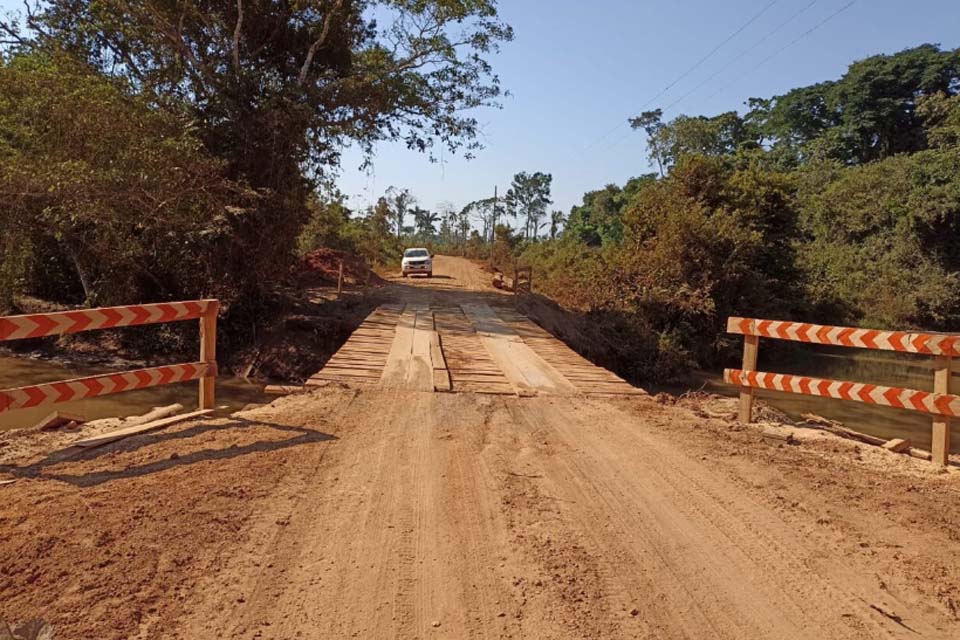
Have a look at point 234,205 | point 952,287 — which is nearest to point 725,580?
point 234,205

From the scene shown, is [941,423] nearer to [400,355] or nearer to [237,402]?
[400,355]

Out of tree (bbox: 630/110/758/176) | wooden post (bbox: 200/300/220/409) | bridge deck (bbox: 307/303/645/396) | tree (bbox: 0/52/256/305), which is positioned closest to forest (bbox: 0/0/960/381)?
tree (bbox: 0/52/256/305)

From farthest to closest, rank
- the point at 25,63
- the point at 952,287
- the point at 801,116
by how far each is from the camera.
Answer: the point at 801,116 < the point at 952,287 < the point at 25,63

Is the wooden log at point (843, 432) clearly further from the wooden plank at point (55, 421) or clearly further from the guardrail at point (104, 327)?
the wooden plank at point (55, 421)

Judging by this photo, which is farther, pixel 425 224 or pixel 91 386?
pixel 425 224

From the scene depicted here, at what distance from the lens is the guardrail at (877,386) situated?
223 inches

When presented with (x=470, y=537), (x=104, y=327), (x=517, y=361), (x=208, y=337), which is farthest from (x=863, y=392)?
(x=104, y=327)

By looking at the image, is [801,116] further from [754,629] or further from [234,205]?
[754,629]

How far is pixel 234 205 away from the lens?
52.2ft

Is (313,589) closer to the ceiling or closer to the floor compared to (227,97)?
closer to the floor

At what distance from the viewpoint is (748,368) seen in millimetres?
7004

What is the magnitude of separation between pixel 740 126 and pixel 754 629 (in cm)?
7120

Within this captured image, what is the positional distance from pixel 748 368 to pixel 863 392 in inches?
46.0

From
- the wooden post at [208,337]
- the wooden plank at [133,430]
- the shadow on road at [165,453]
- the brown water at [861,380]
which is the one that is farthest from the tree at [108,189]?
the brown water at [861,380]
